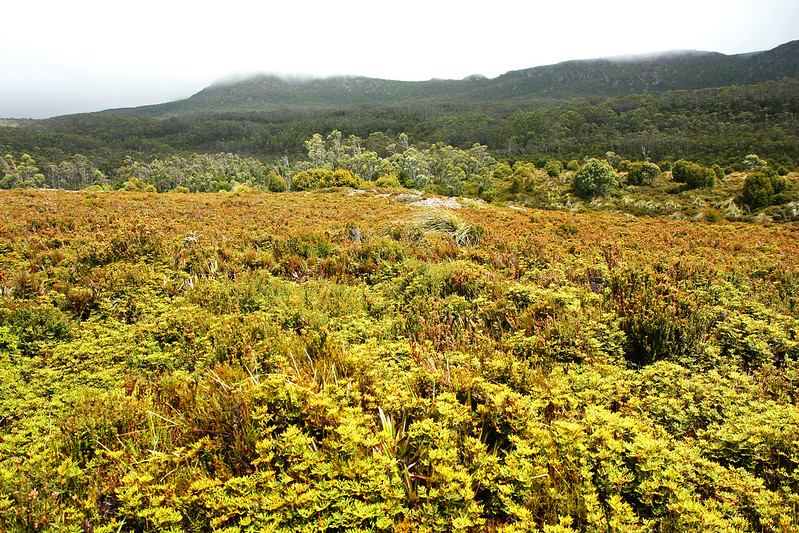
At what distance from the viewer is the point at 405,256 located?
643 cm

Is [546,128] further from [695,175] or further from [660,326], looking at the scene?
[660,326]

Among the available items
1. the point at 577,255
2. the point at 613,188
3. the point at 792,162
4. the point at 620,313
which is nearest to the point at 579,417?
the point at 620,313

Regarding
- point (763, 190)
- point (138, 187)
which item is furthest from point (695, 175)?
point (138, 187)

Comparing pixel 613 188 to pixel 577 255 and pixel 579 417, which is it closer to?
pixel 577 255

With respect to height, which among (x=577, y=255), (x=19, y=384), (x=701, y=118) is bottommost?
(x=577, y=255)

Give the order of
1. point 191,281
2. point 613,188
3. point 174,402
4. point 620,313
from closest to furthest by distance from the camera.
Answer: point 174,402 → point 620,313 → point 191,281 → point 613,188

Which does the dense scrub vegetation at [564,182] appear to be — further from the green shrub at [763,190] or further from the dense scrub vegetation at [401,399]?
the dense scrub vegetation at [401,399]

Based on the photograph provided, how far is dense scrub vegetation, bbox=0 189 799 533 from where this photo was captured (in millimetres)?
1746

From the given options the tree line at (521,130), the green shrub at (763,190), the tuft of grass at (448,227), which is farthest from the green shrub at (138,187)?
the green shrub at (763,190)

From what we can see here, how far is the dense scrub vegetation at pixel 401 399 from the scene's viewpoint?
5.73 ft

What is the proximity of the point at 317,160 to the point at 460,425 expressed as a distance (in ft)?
272

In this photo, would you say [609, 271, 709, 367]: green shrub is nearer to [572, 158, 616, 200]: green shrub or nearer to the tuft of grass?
the tuft of grass

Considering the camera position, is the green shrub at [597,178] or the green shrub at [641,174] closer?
the green shrub at [597,178]

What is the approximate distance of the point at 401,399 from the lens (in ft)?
7.77
